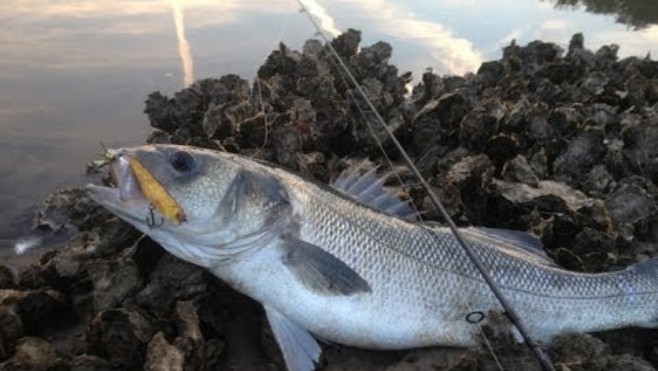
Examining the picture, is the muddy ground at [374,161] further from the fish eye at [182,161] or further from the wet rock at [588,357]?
the fish eye at [182,161]

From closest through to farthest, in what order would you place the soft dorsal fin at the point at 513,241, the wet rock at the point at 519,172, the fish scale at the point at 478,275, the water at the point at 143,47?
the fish scale at the point at 478,275 < the soft dorsal fin at the point at 513,241 < the wet rock at the point at 519,172 < the water at the point at 143,47

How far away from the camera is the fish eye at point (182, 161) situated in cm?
349

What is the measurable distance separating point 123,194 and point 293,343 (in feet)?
3.77

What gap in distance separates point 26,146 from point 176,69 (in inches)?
91.0

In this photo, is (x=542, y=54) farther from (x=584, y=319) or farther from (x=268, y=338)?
(x=268, y=338)

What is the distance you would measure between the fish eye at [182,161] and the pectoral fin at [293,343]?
2.80 feet

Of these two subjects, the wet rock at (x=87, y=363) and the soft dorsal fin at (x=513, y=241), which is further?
the soft dorsal fin at (x=513, y=241)

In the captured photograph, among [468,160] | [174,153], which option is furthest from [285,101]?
[174,153]

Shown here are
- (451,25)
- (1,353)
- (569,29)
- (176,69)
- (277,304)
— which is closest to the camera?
(1,353)

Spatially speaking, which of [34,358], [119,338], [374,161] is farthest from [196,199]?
[374,161]

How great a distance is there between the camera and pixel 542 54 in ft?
27.7

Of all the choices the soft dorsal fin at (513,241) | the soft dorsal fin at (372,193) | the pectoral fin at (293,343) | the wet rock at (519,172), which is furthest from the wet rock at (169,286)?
the wet rock at (519,172)

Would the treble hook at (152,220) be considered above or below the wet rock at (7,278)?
above

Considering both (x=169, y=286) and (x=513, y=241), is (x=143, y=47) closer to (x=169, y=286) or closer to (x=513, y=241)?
(x=169, y=286)
